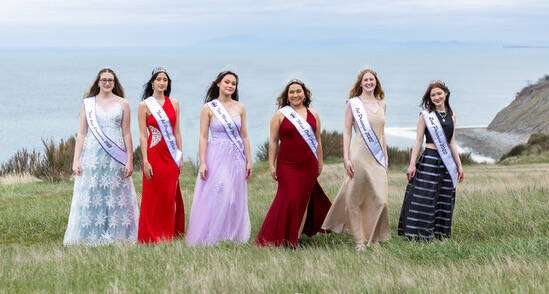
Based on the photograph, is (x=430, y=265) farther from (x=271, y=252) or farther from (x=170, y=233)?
(x=170, y=233)

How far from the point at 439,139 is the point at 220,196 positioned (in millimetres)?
2783

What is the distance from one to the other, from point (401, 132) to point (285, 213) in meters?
63.7

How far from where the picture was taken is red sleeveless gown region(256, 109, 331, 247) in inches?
325

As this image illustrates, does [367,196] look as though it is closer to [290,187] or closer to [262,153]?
[290,187]

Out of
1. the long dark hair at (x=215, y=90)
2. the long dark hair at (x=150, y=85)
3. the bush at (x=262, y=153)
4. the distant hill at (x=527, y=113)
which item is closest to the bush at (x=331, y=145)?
the bush at (x=262, y=153)

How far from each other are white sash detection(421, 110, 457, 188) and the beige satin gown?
0.58 metres

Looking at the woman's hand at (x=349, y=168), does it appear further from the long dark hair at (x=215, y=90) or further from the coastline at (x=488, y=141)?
the coastline at (x=488, y=141)

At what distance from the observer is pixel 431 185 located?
8562 millimetres

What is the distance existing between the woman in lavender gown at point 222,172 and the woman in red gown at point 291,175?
431mm

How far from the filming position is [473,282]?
557cm

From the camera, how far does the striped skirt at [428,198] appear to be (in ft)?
28.1

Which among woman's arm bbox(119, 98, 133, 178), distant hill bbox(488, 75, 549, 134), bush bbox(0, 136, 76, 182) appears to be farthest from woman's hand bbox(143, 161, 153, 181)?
distant hill bbox(488, 75, 549, 134)

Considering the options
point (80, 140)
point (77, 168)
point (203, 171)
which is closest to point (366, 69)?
point (203, 171)

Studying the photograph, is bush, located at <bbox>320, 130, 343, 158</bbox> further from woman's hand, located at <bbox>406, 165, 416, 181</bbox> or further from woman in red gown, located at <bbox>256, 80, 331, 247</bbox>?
woman in red gown, located at <bbox>256, 80, 331, 247</bbox>
